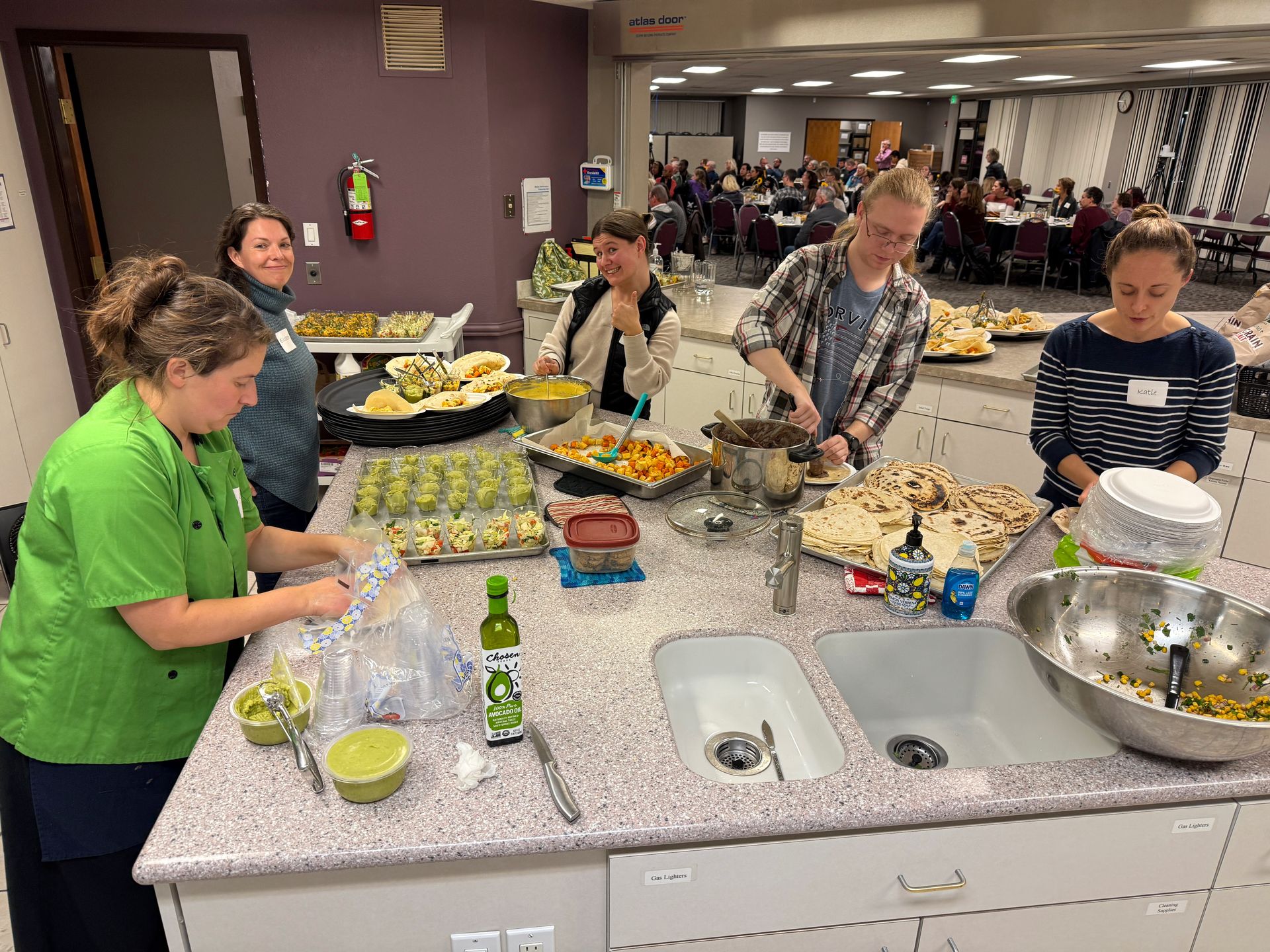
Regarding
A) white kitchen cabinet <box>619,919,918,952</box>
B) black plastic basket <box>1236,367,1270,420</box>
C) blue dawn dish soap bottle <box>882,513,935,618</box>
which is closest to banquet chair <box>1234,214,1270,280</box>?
black plastic basket <box>1236,367,1270,420</box>

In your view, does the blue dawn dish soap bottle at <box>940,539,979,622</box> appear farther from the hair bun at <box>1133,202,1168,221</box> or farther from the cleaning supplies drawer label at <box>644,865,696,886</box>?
the hair bun at <box>1133,202,1168,221</box>

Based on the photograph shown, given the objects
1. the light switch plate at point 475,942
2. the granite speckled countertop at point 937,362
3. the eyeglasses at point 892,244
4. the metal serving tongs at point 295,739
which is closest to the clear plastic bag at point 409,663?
the metal serving tongs at point 295,739

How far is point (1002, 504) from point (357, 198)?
402 cm

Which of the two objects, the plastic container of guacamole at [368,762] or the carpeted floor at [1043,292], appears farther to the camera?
the carpeted floor at [1043,292]

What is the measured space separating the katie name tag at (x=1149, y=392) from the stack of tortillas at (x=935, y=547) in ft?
2.32

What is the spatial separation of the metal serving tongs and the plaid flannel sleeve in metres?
1.77

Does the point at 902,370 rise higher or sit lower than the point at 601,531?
higher

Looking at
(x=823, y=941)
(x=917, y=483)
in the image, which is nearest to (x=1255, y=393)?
(x=917, y=483)

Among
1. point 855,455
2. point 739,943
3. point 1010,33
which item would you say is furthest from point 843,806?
point 1010,33

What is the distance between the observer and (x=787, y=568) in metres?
1.65

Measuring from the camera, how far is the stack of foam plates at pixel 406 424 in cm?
248

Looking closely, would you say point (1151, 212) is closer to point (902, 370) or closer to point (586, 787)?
point (902, 370)

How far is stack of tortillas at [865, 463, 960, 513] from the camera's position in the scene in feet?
6.77

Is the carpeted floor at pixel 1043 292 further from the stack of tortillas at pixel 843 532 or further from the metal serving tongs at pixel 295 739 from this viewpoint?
the metal serving tongs at pixel 295 739
